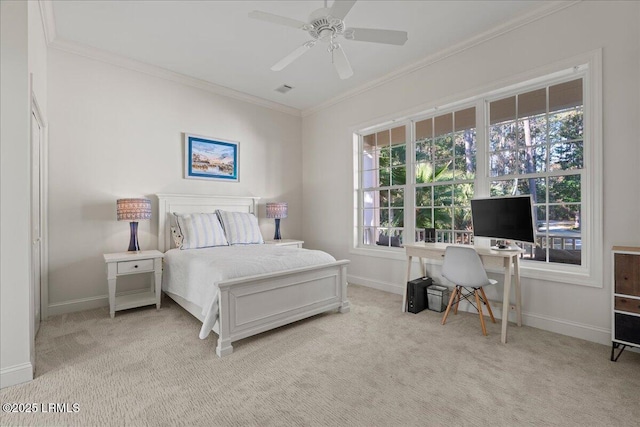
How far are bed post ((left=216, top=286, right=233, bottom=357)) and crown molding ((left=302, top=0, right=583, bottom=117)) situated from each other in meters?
3.44

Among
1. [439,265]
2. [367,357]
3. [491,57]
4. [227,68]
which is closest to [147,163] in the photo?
[227,68]

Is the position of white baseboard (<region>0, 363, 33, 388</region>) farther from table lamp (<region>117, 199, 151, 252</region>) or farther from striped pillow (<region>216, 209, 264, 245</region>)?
striped pillow (<region>216, 209, 264, 245</region>)

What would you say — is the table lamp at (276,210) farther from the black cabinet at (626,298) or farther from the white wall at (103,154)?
the black cabinet at (626,298)

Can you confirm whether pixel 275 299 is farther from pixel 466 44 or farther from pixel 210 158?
pixel 466 44

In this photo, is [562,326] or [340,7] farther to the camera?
[562,326]

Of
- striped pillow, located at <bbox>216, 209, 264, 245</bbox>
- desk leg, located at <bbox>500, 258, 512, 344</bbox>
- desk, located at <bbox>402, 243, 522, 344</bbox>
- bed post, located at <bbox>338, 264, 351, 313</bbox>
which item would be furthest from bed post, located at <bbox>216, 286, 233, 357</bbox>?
desk leg, located at <bbox>500, 258, 512, 344</bbox>

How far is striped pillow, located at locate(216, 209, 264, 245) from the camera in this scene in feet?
13.4

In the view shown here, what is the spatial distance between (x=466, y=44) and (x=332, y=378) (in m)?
3.61

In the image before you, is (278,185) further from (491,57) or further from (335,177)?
(491,57)

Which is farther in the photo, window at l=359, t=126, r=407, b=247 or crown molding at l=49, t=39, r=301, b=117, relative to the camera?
window at l=359, t=126, r=407, b=247

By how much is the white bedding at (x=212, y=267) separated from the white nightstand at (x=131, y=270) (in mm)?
130

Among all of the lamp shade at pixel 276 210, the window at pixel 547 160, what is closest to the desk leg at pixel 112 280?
the lamp shade at pixel 276 210

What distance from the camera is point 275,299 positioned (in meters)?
2.80

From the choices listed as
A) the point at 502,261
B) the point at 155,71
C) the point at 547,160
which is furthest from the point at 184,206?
the point at 547,160
